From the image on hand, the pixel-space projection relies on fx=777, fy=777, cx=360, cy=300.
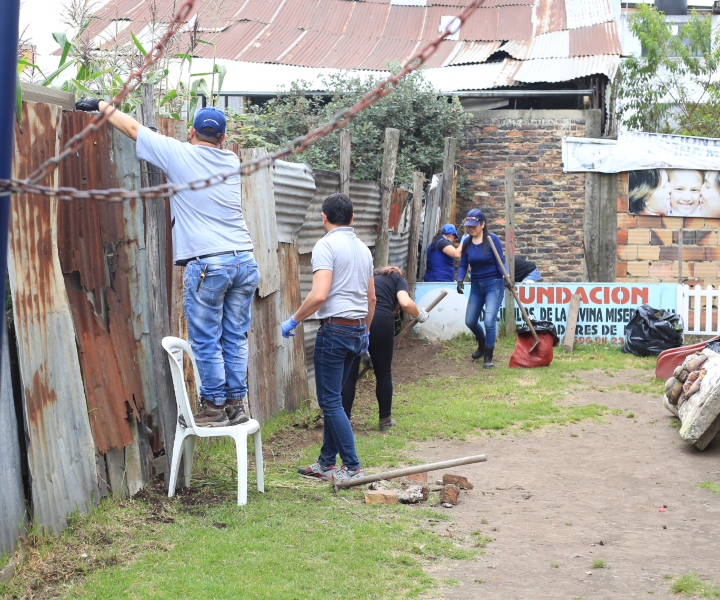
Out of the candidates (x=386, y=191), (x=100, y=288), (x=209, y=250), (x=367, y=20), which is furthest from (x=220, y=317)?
(x=367, y=20)

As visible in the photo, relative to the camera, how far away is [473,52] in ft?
54.7

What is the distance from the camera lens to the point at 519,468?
5.92m

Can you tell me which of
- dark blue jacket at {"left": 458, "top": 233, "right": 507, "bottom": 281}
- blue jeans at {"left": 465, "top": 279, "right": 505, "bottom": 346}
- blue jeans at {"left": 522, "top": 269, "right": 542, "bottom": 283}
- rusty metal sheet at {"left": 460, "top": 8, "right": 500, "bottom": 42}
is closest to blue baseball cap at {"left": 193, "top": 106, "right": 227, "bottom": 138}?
dark blue jacket at {"left": 458, "top": 233, "right": 507, "bottom": 281}

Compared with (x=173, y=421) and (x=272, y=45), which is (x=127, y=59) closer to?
(x=173, y=421)

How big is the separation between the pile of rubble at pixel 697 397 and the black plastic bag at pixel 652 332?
3638 mm

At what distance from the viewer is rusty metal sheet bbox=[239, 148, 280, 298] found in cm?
618

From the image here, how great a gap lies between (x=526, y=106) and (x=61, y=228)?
13.6m

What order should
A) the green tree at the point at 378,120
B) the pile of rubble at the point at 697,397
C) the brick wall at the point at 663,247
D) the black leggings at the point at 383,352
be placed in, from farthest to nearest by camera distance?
the brick wall at the point at 663,247 → the green tree at the point at 378,120 → the black leggings at the point at 383,352 → the pile of rubble at the point at 697,397

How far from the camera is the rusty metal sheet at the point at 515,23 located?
17422 millimetres

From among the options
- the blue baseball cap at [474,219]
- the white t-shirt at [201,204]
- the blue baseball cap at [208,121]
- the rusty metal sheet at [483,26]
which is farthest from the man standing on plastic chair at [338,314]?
the rusty metal sheet at [483,26]

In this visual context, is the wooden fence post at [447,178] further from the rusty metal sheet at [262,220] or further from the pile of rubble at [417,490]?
the pile of rubble at [417,490]

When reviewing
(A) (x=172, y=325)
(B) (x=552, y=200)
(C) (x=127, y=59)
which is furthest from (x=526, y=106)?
(A) (x=172, y=325)

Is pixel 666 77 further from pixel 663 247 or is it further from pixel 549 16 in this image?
pixel 663 247

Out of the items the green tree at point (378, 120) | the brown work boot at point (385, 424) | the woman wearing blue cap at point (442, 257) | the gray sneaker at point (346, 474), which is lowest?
the brown work boot at point (385, 424)
